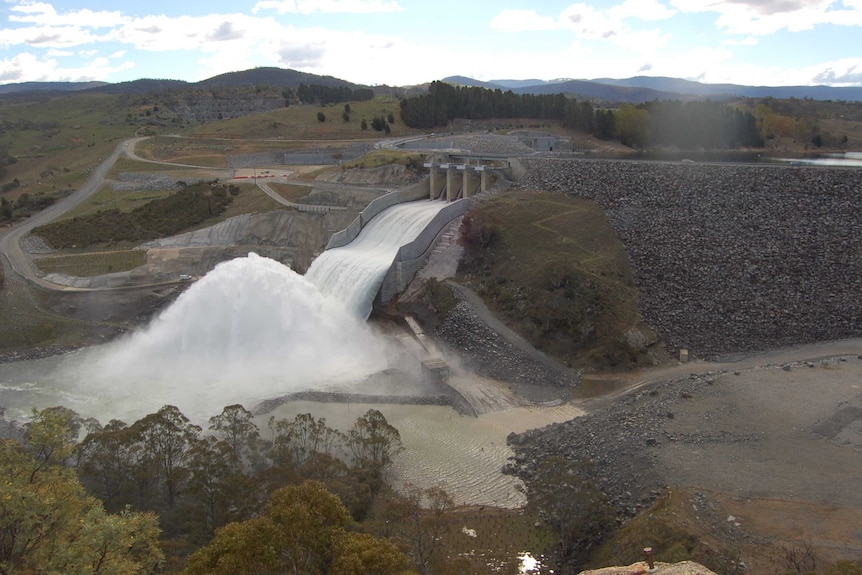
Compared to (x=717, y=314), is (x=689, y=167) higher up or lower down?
higher up

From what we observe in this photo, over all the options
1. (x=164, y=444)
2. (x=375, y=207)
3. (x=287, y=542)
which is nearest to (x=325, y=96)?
(x=375, y=207)

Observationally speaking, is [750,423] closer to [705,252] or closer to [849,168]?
[705,252]

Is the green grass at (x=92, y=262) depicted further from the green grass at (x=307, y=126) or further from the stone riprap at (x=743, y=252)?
the green grass at (x=307, y=126)

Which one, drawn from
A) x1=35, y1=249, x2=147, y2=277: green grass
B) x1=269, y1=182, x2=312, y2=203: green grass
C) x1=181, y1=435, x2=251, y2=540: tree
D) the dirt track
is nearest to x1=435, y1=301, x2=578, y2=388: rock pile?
the dirt track

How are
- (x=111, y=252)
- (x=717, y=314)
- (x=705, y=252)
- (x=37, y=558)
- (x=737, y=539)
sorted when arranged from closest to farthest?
(x=37, y=558) < (x=737, y=539) < (x=717, y=314) < (x=705, y=252) < (x=111, y=252)

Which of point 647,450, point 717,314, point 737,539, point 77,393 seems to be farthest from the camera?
point 717,314

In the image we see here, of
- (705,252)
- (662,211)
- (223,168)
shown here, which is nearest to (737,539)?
(705,252)

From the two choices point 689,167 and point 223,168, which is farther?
point 223,168

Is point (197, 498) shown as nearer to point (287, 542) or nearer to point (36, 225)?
point (287, 542)
